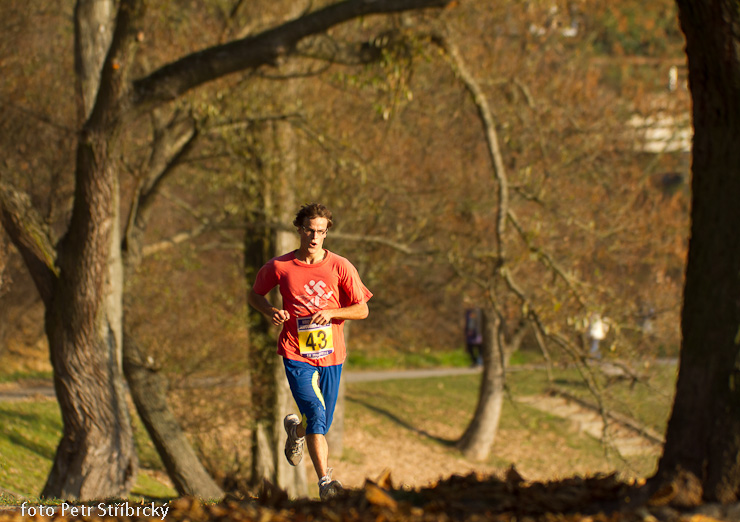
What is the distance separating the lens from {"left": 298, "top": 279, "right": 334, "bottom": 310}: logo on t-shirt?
16.3ft

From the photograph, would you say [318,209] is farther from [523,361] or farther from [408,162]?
[523,361]

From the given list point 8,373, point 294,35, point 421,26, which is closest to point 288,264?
point 294,35

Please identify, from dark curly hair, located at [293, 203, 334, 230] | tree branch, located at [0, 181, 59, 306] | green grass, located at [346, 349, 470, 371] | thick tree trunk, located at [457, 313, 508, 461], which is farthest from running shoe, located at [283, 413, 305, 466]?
green grass, located at [346, 349, 470, 371]

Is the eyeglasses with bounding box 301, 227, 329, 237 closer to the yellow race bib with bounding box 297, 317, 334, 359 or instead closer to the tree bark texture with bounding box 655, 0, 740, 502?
the yellow race bib with bounding box 297, 317, 334, 359

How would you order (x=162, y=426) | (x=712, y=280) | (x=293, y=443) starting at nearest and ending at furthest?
1. (x=712, y=280)
2. (x=293, y=443)
3. (x=162, y=426)

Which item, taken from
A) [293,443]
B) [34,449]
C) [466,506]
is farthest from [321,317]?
[34,449]

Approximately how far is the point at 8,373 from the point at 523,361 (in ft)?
46.3

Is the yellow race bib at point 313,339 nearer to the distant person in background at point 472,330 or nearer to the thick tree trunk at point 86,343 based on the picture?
the thick tree trunk at point 86,343

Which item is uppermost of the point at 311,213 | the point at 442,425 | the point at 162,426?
the point at 311,213

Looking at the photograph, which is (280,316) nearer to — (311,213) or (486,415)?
(311,213)

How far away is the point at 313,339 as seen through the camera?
5.03 meters

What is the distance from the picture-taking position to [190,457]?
10.3m

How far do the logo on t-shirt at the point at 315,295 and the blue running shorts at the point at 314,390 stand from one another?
0.41 metres

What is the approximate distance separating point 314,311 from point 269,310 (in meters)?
0.30
